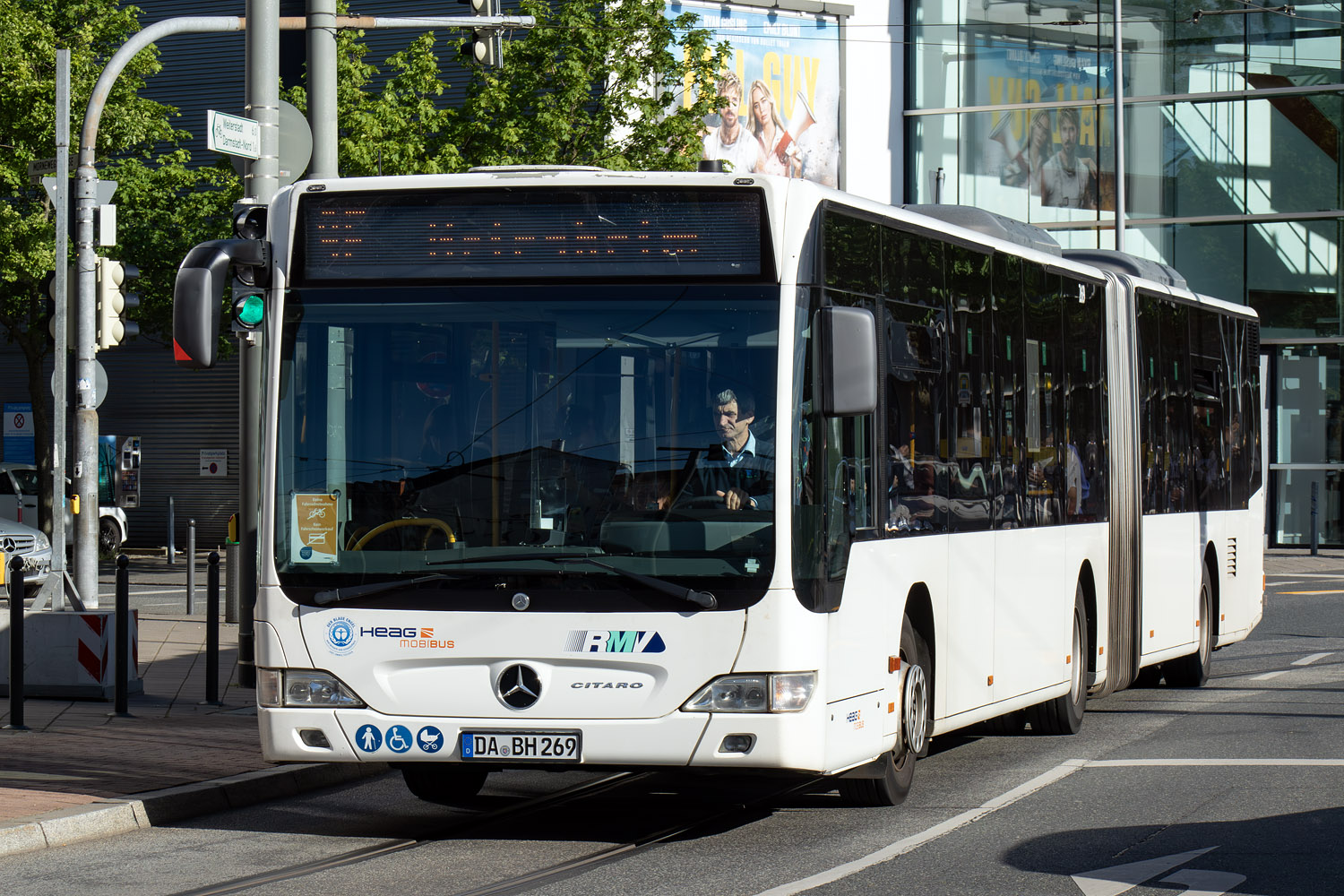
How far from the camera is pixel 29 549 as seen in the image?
23.0 metres

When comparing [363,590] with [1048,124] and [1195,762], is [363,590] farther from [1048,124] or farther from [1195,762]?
[1048,124]

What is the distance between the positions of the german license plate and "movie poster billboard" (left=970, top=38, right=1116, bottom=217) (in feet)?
108

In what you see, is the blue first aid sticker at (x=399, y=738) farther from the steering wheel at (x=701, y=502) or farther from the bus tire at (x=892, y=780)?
the bus tire at (x=892, y=780)

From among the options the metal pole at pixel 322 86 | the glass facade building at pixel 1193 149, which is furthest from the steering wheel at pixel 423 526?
the glass facade building at pixel 1193 149

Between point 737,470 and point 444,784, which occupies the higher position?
point 737,470

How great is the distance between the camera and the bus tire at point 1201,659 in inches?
599

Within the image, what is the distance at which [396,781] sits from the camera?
1050 centimetres

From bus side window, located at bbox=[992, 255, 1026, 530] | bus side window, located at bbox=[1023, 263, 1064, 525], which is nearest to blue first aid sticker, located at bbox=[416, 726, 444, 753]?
bus side window, located at bbox=[992, 255, 1026, 530]

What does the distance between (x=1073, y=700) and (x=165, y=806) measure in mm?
5806

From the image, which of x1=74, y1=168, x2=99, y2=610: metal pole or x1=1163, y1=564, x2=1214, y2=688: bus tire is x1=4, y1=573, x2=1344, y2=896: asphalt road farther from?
x1=74, y1=168, x2=99, y2=610: metal pole

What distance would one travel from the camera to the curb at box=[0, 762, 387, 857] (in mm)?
8188

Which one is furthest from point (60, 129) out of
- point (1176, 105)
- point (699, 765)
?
point (1176, 105)

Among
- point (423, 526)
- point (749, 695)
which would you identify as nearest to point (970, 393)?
point (749, 695)

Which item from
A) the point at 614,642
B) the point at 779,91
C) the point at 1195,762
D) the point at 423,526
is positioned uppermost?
the point at 779,91
